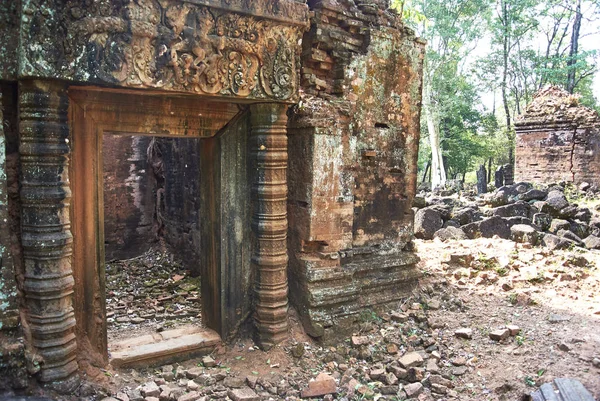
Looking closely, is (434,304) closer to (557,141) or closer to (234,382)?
(234,382)

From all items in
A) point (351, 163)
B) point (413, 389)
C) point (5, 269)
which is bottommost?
point (413, 389)

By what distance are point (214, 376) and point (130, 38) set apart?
9.16ft

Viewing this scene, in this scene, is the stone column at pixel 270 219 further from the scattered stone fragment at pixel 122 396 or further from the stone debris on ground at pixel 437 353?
the scattered stone fragment at pixel 122 396

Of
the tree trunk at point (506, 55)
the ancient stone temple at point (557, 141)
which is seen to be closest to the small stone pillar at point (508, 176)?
the ancient stone temple at point (557, 141)

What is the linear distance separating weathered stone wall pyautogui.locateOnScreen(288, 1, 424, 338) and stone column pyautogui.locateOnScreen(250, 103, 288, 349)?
10.6 inches

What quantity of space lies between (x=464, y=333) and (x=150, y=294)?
172 inches

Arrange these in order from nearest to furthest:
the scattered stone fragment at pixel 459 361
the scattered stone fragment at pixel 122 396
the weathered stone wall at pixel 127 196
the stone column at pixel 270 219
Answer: the scattered stone fragment at pixel 122 396 → the scattered stone fragment at pixel 459 361 → the stone column at pixel 270 219 → the weathered stone wall at pixel 127 196

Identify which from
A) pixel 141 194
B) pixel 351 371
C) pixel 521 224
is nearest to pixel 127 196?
pixel 141 194

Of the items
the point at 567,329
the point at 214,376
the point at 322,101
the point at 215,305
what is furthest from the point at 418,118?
the point at 214,376

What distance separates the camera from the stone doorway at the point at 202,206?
3.69 metres

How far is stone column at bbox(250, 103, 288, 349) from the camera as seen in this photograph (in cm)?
430

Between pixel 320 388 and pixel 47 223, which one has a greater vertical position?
pixel 47 223

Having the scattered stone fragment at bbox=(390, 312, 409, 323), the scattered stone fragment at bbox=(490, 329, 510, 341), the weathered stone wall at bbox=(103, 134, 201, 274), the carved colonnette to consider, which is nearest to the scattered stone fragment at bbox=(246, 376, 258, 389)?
the scattered stone fragment at bbox=(390, 312, 409, 323)

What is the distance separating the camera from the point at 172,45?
3525 mm
